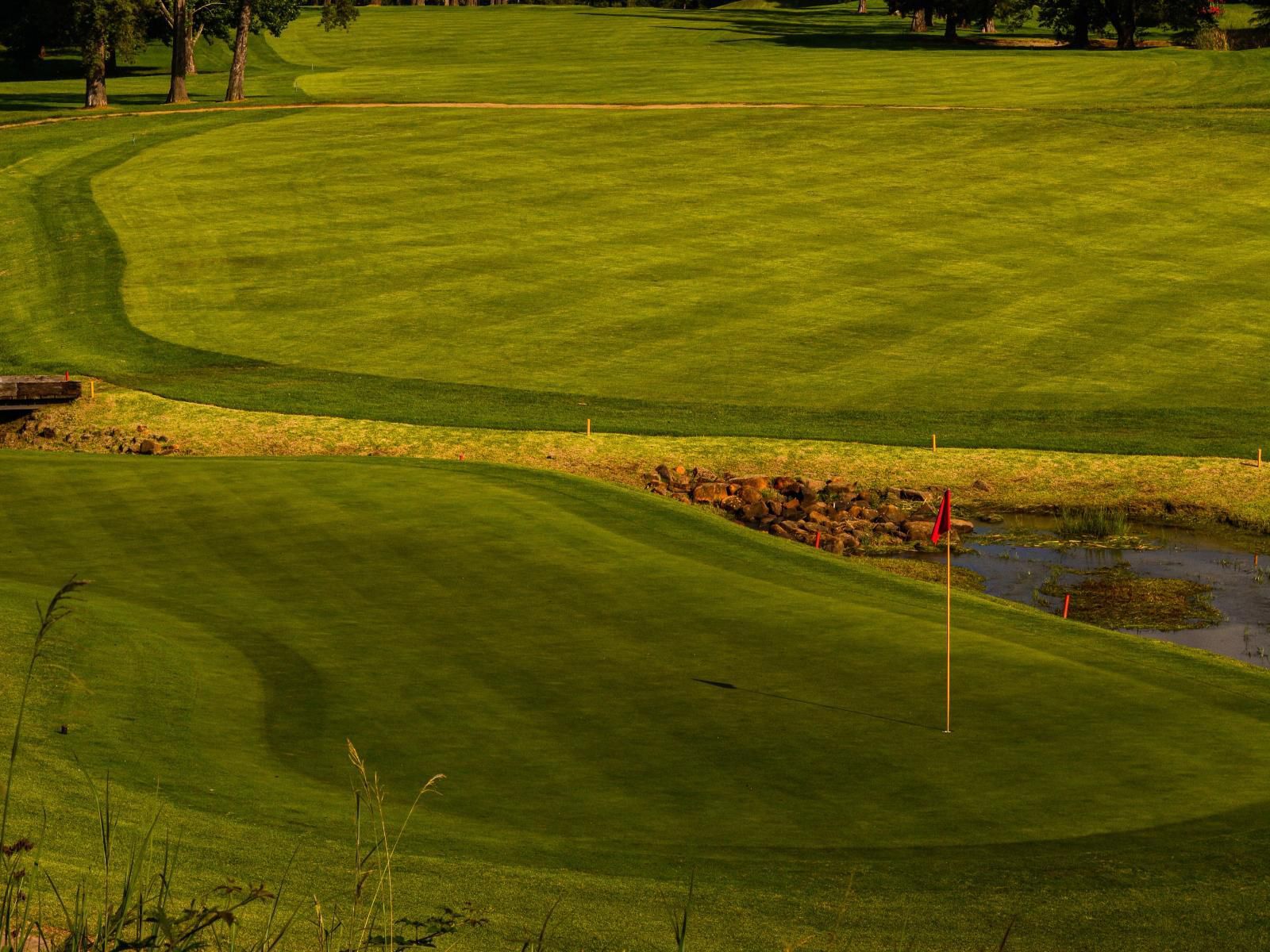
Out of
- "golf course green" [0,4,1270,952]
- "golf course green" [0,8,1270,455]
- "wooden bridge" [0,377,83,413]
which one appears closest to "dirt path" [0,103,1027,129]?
"golf course green" [0,4,1270,952]

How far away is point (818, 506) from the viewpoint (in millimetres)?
27891

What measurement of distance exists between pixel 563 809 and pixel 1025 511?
748 inches

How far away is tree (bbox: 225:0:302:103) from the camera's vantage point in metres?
67.3

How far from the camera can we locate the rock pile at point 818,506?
26766mm

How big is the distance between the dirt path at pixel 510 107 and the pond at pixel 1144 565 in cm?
4116

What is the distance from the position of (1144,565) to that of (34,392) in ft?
70.0

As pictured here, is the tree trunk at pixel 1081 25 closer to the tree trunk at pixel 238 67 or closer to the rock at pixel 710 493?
the tree trunk at pixel 238 67

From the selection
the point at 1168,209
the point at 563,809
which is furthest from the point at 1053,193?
the point at 563,809

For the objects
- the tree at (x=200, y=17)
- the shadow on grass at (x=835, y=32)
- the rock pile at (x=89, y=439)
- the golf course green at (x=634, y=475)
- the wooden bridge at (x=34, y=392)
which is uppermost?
the shadow on grass at (x=835, y=32)

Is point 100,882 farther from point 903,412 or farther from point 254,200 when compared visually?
point 254,200

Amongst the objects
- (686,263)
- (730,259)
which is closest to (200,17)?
(686,263)

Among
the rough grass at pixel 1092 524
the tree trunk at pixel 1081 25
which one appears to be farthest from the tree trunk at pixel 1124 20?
the rough grass at pixel 1092 524

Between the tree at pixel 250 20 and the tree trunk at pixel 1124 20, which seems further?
the tree trunk at pixel 1124 20

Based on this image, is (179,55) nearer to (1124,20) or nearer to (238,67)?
(238,67)
